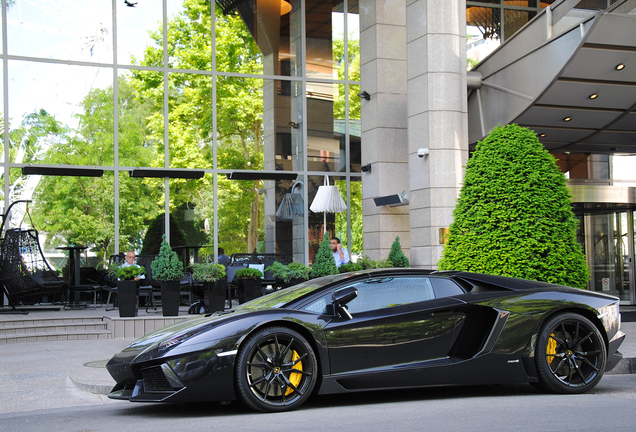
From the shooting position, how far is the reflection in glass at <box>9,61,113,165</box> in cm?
1630

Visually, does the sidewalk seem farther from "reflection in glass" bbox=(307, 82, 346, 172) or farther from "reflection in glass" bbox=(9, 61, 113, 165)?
"reflection in glass" bbox=(307, 82, 346, 172)

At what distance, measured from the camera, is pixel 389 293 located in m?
5.91

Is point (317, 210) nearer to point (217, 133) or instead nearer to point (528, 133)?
point (217, 133)

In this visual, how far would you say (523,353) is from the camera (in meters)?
5.92

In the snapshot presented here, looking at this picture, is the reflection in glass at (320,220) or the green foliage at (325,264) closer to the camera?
the green foliage at (325,264)

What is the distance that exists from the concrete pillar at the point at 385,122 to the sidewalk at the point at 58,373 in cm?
691

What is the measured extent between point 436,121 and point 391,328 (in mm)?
9244

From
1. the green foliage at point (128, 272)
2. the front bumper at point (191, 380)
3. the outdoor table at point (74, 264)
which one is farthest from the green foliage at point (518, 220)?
the outdoor table at point (74, 264)

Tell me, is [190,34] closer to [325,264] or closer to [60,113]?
[60,113]

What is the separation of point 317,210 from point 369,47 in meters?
4.24

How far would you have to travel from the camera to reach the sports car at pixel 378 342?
5203 mm

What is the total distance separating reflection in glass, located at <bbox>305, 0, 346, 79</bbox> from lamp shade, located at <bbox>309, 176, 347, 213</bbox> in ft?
12.1

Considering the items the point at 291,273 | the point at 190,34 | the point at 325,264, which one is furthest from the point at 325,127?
the point at 291,273

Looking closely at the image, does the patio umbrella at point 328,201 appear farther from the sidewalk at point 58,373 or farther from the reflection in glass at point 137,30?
the sidewalk at point 58,373
